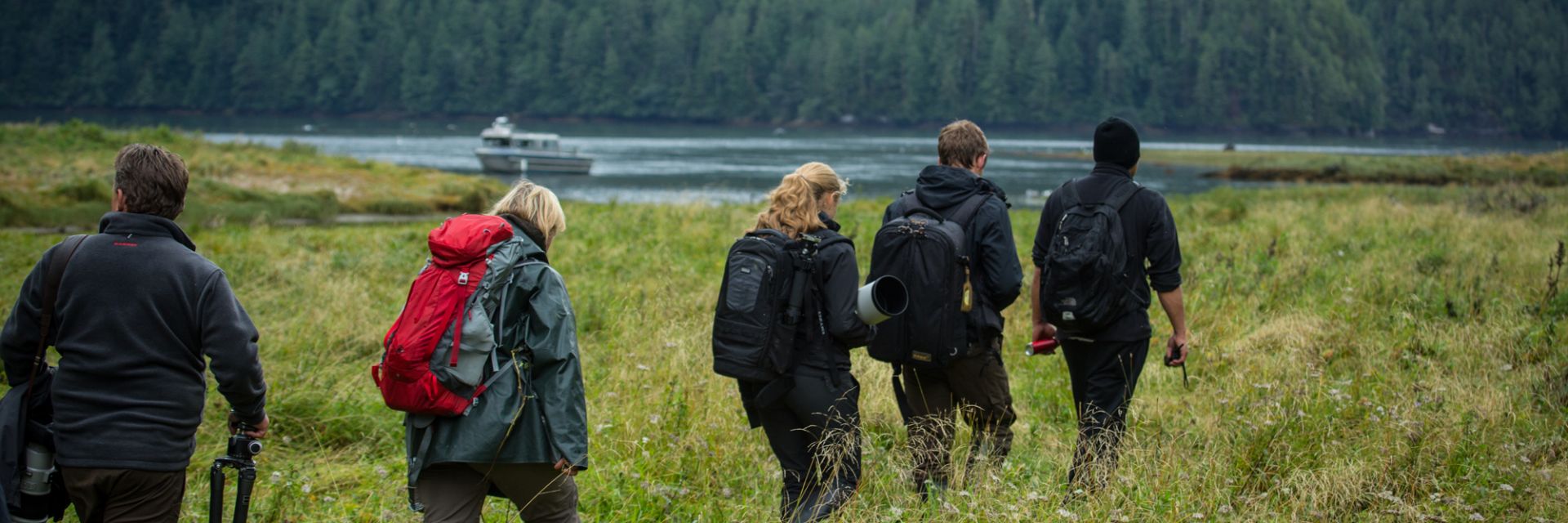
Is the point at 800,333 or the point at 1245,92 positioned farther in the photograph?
the point at 1245,92

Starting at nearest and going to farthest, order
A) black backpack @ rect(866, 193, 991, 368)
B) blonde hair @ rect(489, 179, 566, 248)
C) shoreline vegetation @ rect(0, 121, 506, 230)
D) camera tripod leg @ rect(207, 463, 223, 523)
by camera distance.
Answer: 1. camera tripod leg @ rect(207, 463, 223, 523)
2. blonde hair @ rect(489, 179, 566, 248)
3. black backpack @ rect(866, 193, 991, 368)
4. shoreline vegetation @ rect(0, 121, 506, 230)

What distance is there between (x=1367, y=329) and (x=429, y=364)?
6.89 meters

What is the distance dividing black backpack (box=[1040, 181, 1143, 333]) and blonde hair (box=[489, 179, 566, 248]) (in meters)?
1.98

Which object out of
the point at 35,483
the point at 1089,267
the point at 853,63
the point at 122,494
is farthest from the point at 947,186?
the point at 853,63

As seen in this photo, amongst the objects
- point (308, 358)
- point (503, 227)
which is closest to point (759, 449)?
point (503, 227)

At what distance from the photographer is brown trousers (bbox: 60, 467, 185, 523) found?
125 inches

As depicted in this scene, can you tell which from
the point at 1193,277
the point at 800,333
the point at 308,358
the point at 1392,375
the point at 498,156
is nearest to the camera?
the point at 800,333

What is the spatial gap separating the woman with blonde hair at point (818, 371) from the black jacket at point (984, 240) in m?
0.53

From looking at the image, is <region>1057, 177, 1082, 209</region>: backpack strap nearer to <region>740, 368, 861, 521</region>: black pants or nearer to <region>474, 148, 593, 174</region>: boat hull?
<region>740, 368, 861, 521</region>: black pants

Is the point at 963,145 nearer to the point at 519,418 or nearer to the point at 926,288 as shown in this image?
the point at 926,288

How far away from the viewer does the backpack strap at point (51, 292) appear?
10.4ft

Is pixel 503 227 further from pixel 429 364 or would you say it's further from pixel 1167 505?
pixel 1167 505

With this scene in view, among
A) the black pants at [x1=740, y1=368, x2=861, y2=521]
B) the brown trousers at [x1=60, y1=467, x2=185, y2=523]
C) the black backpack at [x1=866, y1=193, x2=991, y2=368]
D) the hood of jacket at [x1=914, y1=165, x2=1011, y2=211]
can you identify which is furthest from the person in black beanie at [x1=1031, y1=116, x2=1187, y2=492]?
the brown trousers at [x1=60, y1=467, x2=185, y2=523]

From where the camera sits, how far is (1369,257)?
1119 centimetres
